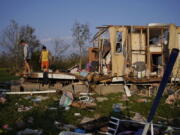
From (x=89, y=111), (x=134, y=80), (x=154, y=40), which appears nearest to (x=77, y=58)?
(x=154, y=40)

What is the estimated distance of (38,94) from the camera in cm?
960

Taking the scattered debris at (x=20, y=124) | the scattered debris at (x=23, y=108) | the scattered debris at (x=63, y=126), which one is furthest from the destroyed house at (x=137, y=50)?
the scattered debris at (x=20, y=124)

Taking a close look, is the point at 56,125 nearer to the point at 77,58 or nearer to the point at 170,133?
the point at 170,133

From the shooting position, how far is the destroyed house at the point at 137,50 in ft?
37.7

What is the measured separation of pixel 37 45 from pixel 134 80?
1903 centimetres

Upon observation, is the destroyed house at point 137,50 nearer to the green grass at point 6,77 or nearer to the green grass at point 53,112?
the green grass at point 53,112

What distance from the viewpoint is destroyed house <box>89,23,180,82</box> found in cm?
1150

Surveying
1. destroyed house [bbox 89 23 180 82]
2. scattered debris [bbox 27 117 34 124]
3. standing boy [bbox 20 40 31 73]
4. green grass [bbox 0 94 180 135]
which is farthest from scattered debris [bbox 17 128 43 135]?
destroyed house [bbox 89 23 180 82]

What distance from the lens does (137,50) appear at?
12398 mm

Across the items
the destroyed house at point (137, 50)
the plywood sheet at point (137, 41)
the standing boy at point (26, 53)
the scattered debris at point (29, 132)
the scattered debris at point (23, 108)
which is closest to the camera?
the scattered debris at point (29, 132)

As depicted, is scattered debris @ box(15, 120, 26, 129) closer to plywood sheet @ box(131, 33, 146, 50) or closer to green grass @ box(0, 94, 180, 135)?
green grass @ box(0, 94, 180, 135)

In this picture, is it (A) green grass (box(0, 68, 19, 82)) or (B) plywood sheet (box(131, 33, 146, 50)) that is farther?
(A) green grass (box(0, 68, 19, 82))

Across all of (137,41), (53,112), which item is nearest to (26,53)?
(53,112)

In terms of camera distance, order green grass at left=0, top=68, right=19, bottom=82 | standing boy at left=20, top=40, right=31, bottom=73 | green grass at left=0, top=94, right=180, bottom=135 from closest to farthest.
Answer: green grass at left=0, top=94, right=180, bottom=135 < standing boy at left=20, top=40, right=31, bottom=73 < green grass at left=0, top=68, right=19, bottom=82
